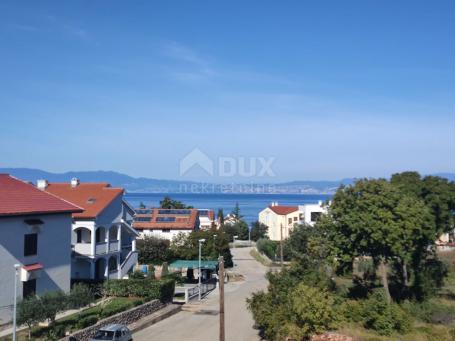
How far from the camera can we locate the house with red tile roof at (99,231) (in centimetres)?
3516

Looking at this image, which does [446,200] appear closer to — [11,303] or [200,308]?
[200,308]

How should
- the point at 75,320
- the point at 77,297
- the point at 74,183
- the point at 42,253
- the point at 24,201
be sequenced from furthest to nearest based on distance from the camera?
1. the point at 74,183
2. the point at 42,253
3. the point at 24,201
4. the point at 75,320
5. the point at 77,297

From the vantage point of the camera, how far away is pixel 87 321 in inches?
948

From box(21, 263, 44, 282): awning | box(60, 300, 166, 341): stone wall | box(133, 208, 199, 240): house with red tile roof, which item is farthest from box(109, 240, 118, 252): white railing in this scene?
box(133, 208, 199, 240): house with red tile roof

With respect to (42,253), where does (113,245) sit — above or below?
below

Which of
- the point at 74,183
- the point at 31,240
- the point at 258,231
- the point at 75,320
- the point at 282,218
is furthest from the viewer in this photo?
the point at 258,231

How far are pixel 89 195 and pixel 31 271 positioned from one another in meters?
12.2

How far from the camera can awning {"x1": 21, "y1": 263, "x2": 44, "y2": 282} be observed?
86.0 ft

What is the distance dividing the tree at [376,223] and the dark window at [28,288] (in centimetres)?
1771

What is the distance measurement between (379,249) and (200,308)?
13.7 meters

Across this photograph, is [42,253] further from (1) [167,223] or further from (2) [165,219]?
(2) [165,219]

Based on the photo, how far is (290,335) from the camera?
71.9ft

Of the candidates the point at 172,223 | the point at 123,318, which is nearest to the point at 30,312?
the point at 123,318

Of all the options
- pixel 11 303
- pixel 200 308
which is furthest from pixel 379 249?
pixel 11 303
